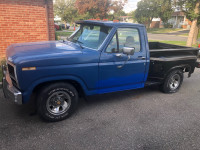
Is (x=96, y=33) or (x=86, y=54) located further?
(x=96, y=33)

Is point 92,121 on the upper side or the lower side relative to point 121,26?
lower

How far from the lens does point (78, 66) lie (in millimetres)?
3621

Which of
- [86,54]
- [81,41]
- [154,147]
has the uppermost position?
[81,41]

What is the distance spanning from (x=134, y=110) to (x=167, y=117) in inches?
29.7

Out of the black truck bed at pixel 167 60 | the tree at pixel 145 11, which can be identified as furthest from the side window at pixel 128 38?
the tree at pixel 145 11

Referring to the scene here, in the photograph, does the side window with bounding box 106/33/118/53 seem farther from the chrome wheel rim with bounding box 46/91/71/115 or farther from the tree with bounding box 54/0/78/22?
the tree with bounding box 54/0/78/22

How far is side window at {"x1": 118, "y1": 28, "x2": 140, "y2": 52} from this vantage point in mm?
4184

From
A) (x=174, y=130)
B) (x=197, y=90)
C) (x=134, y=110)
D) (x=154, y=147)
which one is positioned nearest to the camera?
(x=154, y=147)

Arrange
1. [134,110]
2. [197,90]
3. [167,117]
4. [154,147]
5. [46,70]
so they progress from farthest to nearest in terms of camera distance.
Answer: [197,90] → [134,110] → [167,117] → [46,70] → [154,147]

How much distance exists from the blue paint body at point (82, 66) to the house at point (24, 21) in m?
3.54

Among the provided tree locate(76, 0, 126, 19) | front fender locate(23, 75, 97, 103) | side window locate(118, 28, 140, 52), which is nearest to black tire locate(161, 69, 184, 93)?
side window locate(118, 28, 140, 52)

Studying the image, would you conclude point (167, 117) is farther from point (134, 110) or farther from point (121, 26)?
→ point (121, 26)

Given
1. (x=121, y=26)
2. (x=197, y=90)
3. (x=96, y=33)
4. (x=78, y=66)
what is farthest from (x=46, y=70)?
(x=197, y=90)

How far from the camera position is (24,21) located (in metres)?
7.16
